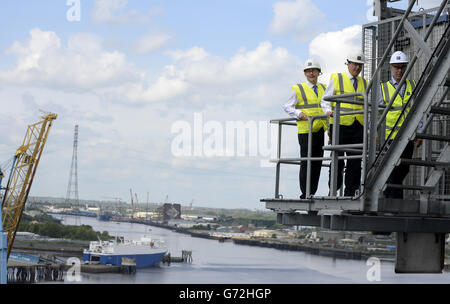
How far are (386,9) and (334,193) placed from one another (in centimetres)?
452

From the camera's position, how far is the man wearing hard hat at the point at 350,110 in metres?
8.55

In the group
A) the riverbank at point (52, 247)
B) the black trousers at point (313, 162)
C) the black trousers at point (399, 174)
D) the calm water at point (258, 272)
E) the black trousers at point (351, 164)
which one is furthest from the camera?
the riverbank at point (52, 247)

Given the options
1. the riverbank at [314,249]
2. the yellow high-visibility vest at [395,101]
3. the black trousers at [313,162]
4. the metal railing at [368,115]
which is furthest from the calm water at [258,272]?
the metal railing at [368,115]

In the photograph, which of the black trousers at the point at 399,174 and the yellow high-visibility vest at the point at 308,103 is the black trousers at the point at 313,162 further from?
the black trousers at the point at 399,174

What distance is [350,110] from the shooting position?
8.55m

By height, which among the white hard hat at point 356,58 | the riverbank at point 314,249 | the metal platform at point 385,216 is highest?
the white hard hat at point 356,58

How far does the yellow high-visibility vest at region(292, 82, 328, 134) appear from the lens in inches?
360

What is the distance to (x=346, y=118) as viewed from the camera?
866 cm

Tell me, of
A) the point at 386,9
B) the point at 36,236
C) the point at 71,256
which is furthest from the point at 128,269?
the point at 386,9

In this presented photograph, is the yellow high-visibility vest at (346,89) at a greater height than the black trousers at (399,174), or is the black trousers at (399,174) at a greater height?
the yellow high-visibility vest at (346,89)

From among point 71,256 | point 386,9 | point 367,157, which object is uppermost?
point 386,9

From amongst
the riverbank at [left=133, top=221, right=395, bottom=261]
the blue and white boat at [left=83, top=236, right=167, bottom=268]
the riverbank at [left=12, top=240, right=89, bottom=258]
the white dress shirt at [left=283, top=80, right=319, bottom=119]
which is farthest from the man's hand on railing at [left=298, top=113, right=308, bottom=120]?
the riverbank at [left=133, top=221, right=395, bottom=261]

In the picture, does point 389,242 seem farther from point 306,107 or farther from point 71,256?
point 306,107

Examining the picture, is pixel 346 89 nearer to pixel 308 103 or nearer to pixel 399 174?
pixel 308 103
